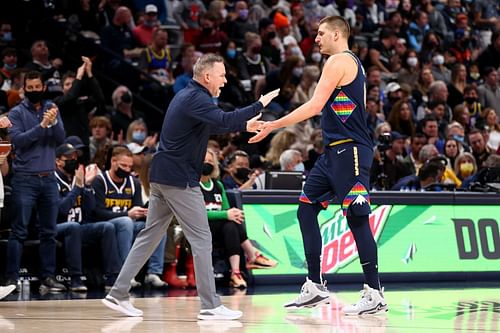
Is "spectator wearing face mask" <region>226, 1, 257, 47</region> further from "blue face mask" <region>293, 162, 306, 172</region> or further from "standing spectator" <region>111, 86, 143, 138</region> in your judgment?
"blue face mask" <region>293, 162, 306, 172</region>

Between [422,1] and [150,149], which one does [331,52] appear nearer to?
[150,149]

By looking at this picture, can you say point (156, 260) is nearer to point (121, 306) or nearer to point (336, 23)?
point (121, 306)

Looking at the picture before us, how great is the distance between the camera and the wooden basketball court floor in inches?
298

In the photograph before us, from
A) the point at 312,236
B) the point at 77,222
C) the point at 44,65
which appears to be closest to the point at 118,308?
the point at 312,236

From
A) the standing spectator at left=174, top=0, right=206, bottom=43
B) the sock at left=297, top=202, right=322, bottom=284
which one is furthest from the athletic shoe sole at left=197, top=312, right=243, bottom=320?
the standing spectator at left=174, top=0, right=206, bottom=43

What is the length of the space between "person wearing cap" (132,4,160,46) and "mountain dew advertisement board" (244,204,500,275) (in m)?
6.36

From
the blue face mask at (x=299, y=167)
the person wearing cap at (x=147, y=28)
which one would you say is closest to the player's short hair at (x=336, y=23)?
the blue face mask at (x=299, y=167)

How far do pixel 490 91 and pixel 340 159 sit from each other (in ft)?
38.3

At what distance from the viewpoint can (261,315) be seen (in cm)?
849

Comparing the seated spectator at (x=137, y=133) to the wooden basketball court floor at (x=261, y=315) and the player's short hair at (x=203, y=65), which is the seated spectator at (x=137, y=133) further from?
the player's short hair at (x=203, y=65)

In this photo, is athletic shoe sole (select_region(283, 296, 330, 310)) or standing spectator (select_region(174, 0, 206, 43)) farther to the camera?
standing spectator (select_region(174, 0, 206, 43))

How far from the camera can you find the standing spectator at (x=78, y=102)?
13.2 meters

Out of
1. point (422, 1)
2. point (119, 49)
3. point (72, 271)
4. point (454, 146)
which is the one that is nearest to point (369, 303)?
point (72, 271)

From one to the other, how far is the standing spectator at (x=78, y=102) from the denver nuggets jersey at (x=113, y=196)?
1532 mm
